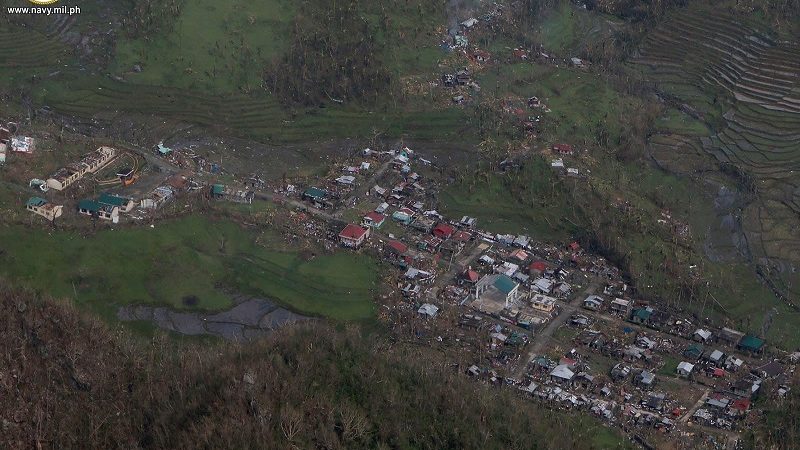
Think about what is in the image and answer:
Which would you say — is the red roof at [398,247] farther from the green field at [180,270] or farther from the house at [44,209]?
the house at [44,209]

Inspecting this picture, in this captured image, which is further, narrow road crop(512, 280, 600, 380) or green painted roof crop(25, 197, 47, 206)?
green painted roof crop(25, 197, 47, 206)

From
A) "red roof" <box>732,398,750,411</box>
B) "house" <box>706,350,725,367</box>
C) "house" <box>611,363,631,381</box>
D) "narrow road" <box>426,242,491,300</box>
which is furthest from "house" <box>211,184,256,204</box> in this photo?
"red roof" <box>732,398,750,411</box>

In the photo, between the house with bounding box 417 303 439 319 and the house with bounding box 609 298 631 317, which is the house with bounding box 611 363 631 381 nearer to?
the house with bounding box 609 298 631 317

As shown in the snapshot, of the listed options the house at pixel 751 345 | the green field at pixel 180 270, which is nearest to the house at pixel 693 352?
the house at pixel 751 345

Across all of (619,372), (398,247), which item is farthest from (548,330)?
(398,247)

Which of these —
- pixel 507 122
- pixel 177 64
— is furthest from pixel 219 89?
pixel 507 122

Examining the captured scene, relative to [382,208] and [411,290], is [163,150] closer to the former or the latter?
[382,208]
